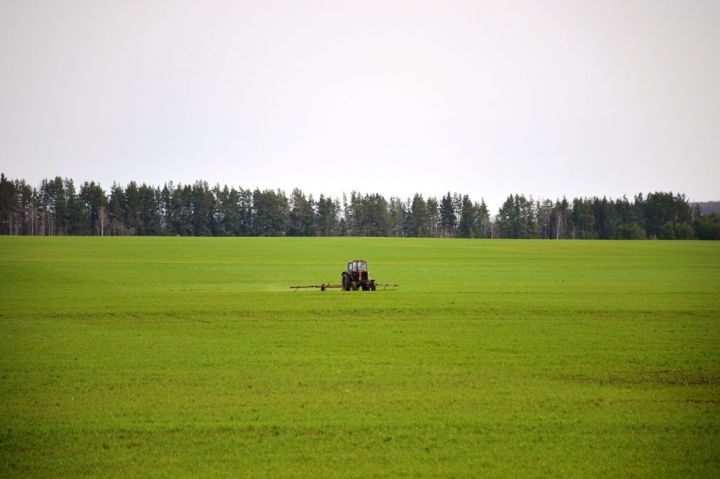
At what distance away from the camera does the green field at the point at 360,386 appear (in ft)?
41.2

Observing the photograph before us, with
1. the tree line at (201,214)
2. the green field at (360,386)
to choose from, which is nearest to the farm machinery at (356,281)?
the green field at (360,386)

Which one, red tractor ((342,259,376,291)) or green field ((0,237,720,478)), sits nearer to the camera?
green field ((0,237,720,478))

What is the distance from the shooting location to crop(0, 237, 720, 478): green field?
1256cm

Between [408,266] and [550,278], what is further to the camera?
[408,266]

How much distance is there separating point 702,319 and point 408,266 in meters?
45.2

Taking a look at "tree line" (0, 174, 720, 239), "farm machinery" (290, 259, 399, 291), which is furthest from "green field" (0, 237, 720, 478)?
"tree line" (0, 174, 720, 239)

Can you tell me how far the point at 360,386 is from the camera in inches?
693

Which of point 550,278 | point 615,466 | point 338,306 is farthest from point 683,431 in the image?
point 550,278

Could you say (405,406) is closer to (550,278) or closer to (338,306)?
(338,306)

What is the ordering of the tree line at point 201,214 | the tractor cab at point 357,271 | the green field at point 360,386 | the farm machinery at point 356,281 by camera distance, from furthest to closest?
the tree line at point 201,214
the tractor cab at point 357,271
the farm machinery at point 356,281
the green field at point 360,386

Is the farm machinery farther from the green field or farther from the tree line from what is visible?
the tree line

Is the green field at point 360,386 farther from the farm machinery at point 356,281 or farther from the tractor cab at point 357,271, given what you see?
the tractor cab at point 357,271

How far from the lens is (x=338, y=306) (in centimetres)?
3556

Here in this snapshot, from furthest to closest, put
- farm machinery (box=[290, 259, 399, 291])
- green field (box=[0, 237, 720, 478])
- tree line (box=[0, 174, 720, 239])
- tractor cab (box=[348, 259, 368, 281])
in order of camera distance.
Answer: tree line (box=[0, 174, 720, 239])
tractor cab (box=[348, 259, 368, 281])
farm machinery (box=[290, 259, 399, 291])
green field (box=[0, 237, 720, 478])
